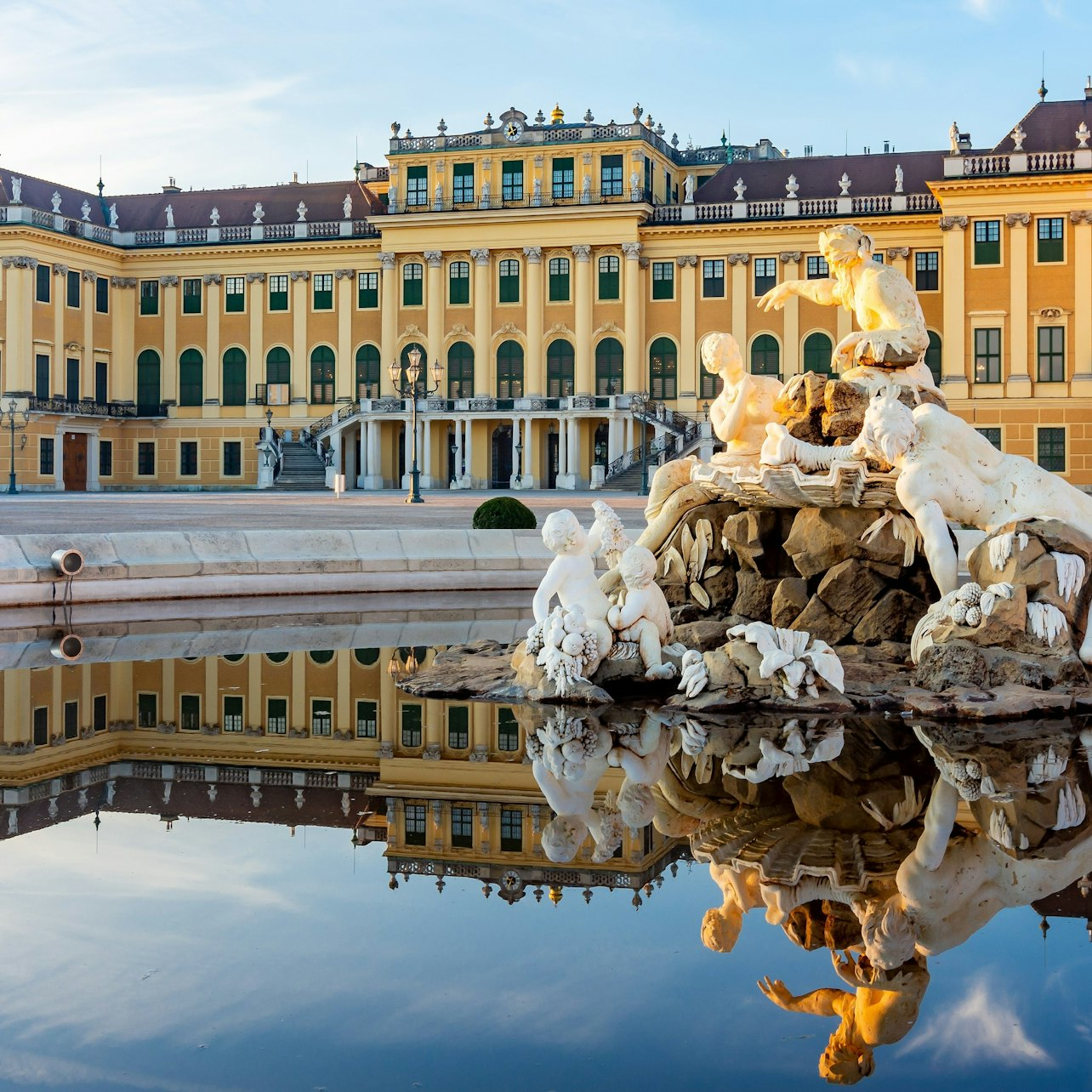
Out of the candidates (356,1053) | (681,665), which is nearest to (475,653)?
(681,665)

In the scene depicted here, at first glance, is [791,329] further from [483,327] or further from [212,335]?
[212,335]

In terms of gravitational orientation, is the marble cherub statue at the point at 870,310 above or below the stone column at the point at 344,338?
below

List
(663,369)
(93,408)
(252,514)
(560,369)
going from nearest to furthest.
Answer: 1. (252,514)
2. (663,369)
3. (560,369)
4. (93,408)

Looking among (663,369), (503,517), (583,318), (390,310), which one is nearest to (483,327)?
(390,310)

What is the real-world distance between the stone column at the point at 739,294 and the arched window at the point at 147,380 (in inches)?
856

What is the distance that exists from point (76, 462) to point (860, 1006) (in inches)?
2245

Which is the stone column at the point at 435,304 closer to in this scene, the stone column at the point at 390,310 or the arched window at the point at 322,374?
the stone column at the point at 390,310

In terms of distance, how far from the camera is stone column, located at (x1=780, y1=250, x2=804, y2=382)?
52544mm

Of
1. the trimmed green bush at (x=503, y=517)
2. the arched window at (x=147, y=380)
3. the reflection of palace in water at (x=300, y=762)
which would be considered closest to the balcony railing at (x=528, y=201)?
the arched window at (x=147, y=380)

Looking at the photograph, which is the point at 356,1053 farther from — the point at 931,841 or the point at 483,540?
the point at 483,540

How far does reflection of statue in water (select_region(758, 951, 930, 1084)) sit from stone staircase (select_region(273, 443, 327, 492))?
47813 millimetres

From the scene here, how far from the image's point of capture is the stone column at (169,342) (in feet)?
195

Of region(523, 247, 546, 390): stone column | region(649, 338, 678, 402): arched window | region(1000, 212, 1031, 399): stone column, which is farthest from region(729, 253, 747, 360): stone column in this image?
region(1000, 212, 1031, 399): stone column

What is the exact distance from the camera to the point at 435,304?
55969mm
